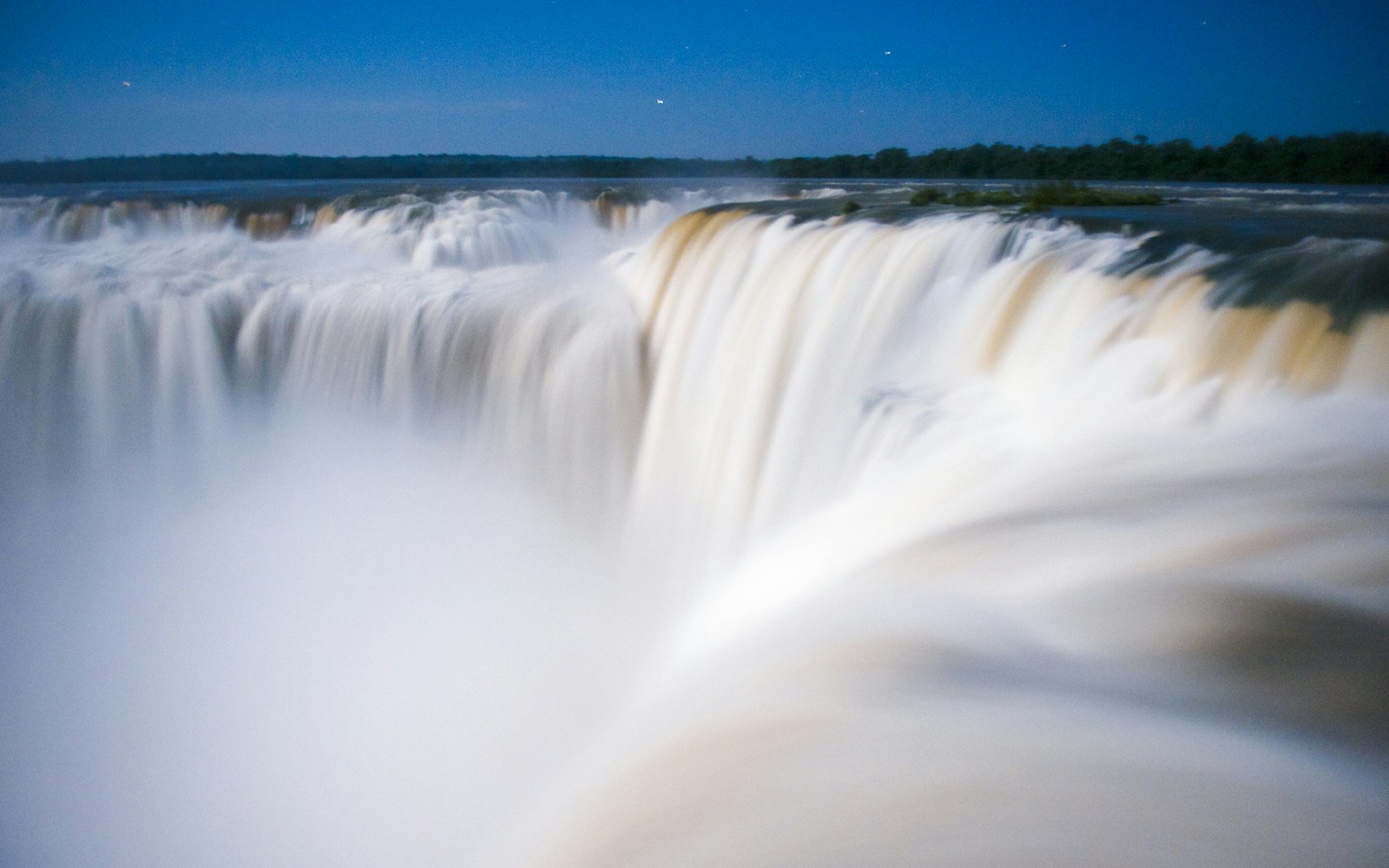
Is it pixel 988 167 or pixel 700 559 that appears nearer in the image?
pixel 700 559

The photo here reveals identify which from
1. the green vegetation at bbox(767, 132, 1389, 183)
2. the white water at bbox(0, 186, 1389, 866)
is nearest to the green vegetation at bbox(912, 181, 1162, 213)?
the green vegetation at bbox(767, 132, 1389, 183)

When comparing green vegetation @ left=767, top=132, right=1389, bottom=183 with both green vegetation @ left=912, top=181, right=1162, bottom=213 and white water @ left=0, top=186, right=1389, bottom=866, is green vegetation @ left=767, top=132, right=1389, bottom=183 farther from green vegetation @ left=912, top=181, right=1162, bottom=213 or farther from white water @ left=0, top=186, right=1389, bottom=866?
white water @ left=0, top=186, right=1389, bottom=866

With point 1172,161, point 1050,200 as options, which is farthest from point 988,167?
point 1050,200

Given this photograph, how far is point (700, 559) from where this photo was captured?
6453 millimetres

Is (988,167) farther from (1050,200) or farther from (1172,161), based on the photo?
(1050,200)

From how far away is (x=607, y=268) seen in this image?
1177 cm

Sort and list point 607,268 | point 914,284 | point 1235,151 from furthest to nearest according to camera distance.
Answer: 1. point 1235,151
2. point 607,268
3. point 914,284

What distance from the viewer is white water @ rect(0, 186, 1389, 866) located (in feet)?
6.36

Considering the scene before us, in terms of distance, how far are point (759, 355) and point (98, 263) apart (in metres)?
11.7

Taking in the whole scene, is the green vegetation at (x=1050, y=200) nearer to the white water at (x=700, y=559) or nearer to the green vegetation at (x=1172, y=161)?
the green vegetation at (x=1172, y=161)

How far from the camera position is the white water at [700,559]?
1939 millimetres

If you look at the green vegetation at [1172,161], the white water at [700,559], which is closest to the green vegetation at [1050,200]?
the green vegetation at [1172,161]

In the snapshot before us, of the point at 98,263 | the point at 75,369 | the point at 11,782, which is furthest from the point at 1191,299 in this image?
the point at 98,263

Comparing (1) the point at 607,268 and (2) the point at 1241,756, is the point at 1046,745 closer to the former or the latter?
(2) the point at 1241,756
